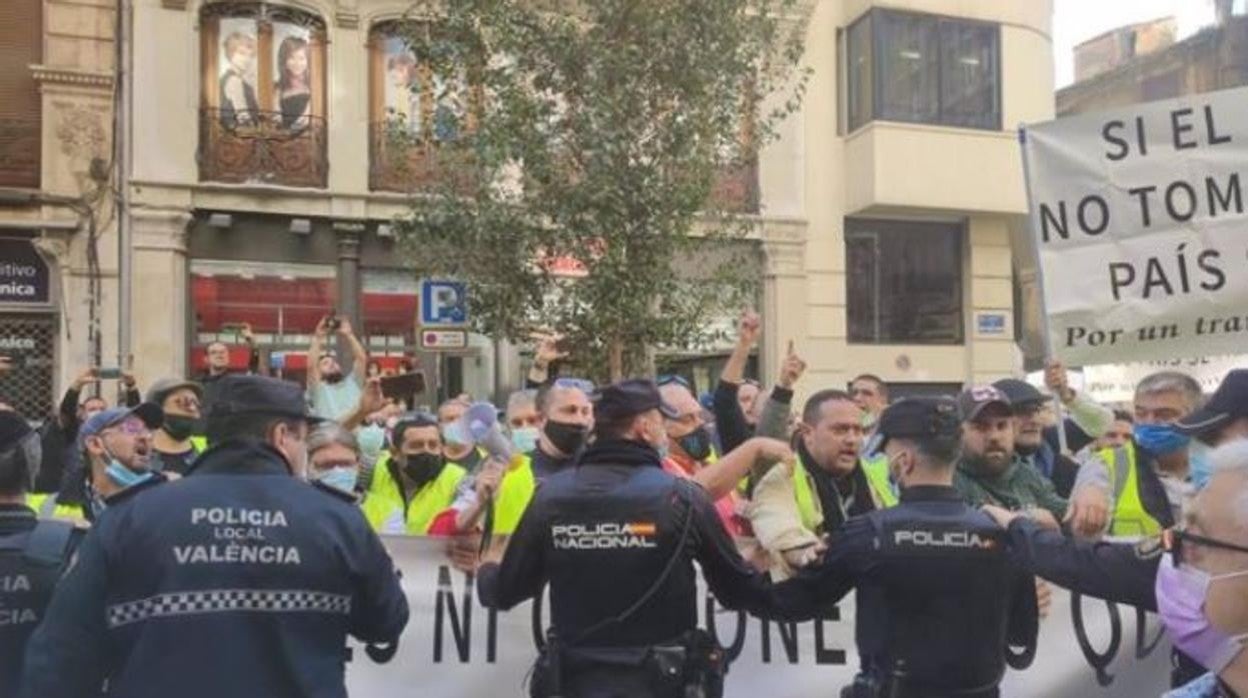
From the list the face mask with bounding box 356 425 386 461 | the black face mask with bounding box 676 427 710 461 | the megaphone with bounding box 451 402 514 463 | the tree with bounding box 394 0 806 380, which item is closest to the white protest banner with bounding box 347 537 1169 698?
the megaphone with bounding box 451 402 514 463

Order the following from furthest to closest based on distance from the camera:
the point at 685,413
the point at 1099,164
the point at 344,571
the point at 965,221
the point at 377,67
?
the point at 965,221
the point at 377,67
the point at 685,413
the point at 1099,164
the point at 344,571

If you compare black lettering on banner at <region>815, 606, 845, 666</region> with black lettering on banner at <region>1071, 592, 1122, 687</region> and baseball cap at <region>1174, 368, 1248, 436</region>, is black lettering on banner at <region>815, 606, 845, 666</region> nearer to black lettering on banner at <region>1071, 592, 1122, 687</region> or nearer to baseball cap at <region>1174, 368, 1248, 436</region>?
black lettering on banner at <region>1071, 592, 1122, 687</region>

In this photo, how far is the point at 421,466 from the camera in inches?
247

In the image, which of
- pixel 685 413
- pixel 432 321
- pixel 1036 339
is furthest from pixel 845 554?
pixel 1036 339

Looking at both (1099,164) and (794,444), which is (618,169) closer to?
(1099,164)

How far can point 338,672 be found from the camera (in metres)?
3.10

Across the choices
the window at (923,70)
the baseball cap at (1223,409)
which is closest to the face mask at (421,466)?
the baseball cap at (1223,409)

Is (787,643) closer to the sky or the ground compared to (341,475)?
closer to the ground

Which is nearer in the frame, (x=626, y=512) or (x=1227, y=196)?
(x=626, y=512)

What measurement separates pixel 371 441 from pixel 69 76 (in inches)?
407

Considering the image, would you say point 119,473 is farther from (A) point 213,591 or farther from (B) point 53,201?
(B) point 53,201

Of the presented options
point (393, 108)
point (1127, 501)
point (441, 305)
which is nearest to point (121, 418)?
point (1127, 501)

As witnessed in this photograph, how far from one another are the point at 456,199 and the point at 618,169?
180 cm

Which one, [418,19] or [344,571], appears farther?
[418,19]
